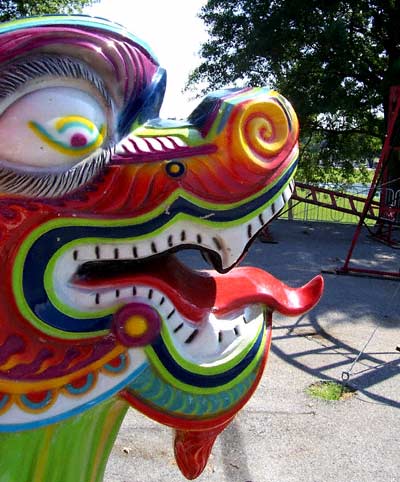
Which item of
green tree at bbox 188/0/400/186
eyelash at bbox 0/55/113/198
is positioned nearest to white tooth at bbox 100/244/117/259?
eyelash at bbox 0/55/113/198

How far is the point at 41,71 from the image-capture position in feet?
2.67

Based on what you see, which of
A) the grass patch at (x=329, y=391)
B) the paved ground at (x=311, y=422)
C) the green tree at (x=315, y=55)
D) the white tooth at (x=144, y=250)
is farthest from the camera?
the green tree at (x=315, y=55)

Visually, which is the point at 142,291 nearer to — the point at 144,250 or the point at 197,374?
the point at 144,250

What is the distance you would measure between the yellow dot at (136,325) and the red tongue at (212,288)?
0.19ft

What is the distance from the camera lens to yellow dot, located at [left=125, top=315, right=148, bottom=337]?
913 mm

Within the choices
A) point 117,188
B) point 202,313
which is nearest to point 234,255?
point 202,313

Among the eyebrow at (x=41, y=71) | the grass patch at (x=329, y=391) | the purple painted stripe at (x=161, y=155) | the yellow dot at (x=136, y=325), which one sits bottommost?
the grass patch at (x=329, y=391)

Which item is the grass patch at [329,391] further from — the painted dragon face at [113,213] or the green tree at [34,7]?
the green tree at [34,7]

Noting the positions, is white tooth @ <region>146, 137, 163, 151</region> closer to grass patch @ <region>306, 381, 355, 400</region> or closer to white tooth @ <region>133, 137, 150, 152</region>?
white tooth @ <region>133, 137, 150, 152</region>

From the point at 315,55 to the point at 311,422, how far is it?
26.9ft

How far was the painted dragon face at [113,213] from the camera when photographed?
2.71ft

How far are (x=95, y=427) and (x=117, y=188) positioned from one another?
44 cm

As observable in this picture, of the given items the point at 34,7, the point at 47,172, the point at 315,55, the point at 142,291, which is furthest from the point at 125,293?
the point at 34,7

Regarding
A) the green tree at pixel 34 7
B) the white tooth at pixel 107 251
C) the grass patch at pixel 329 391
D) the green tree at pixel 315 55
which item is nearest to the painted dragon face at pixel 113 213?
the white tooth at pixel 107 251
